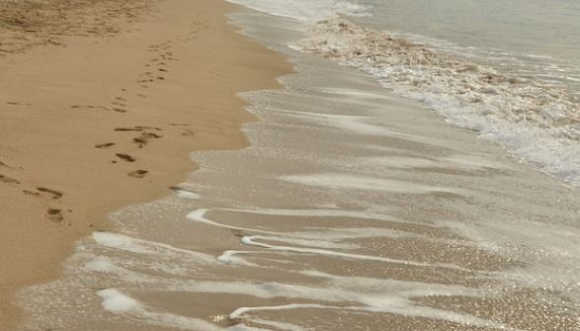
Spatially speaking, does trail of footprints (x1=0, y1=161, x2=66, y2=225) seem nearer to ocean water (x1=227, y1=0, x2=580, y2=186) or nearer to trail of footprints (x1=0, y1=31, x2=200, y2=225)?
trail of footprints (x1=0, y1=31, x2=200, y2=225)

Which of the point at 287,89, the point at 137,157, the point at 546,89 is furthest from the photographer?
the point at 546,89

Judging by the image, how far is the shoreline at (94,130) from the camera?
3416 millimetres

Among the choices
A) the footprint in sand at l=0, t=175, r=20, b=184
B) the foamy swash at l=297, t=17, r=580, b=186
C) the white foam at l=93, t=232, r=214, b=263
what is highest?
the foamy swash at l=297, t=17, r=580, b=186

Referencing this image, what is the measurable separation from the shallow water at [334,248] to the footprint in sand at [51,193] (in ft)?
1.40

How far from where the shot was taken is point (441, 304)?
3.21 meters

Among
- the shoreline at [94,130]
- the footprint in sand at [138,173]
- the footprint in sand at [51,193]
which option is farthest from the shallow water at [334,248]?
the footprint in sand at [51,193]

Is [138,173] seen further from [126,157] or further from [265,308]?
[265,308]

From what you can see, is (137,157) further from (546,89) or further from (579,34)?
(579,34)

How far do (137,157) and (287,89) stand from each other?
4.02 meters

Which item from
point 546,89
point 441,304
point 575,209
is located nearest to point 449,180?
point 575,209

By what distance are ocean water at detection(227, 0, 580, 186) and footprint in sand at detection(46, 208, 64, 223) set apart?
413 cm

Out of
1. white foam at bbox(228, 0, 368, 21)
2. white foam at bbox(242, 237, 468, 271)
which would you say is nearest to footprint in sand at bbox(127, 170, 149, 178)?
white foam at bbox(242, 237, 468, 271)

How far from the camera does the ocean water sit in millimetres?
7277

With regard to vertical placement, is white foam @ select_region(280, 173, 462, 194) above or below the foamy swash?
below
